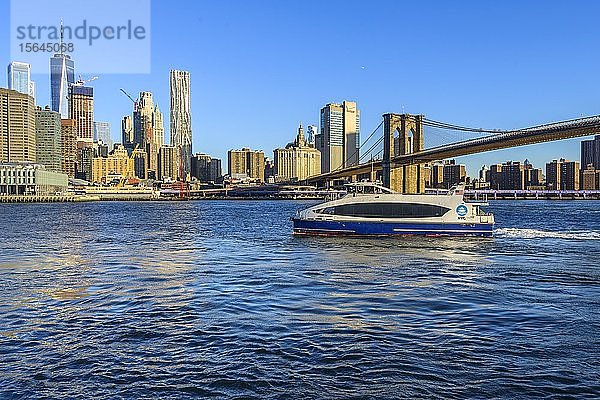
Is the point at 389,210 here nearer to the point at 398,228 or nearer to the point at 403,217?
the point at 403,217

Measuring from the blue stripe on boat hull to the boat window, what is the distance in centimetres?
63

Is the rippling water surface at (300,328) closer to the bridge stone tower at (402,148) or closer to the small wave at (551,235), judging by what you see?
the small wave at (551,235)

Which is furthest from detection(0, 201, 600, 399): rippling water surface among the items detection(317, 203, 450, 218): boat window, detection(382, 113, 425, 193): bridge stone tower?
detection(382, 113, 425, 193): bridge stone tower

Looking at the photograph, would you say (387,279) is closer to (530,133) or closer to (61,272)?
(61,272)

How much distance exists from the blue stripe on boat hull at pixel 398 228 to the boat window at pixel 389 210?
633 mm

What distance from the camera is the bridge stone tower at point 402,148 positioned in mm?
96875

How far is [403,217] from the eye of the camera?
40.1 metres

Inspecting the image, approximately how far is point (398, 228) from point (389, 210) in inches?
53.2

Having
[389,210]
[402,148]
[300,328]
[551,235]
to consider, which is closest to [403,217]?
[389,210]

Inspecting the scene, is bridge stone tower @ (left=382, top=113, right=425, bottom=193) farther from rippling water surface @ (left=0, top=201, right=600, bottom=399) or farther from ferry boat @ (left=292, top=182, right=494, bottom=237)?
rippling water surface @ (left=0, top=201, right=600, bottom=399)

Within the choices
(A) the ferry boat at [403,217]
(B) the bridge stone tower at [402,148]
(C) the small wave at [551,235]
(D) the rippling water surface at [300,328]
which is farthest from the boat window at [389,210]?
(B) the bridge stone tower at [402,148]

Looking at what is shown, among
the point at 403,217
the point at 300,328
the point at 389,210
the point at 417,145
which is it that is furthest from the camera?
the point at 417,145

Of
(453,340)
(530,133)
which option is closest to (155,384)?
(453,340)

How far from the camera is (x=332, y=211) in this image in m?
41.0
